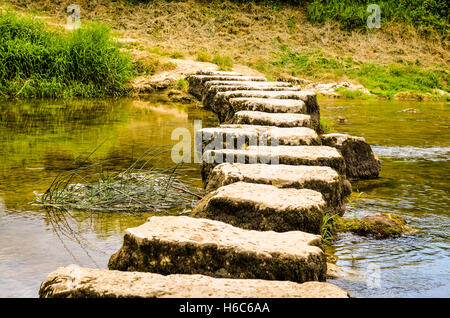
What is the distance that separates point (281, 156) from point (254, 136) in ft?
1.73

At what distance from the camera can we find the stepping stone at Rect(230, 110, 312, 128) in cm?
431

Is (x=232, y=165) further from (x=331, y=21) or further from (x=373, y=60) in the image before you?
(x=331, y=21)

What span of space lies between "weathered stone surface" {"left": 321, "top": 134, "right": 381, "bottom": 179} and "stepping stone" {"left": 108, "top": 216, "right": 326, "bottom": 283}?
260 centimetres

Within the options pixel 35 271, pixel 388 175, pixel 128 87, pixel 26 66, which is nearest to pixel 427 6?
pixel 128 87

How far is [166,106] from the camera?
884 cm

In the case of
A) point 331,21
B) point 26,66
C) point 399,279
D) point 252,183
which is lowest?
point 399,279

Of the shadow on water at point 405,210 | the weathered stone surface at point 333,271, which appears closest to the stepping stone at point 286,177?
the shadow on water at point 405,210

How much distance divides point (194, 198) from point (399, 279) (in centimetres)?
155

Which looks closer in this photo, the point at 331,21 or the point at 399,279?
the point at 399,279

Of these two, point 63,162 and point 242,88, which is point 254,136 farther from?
point 242,88

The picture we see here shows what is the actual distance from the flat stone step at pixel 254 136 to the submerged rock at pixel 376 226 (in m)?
0.66

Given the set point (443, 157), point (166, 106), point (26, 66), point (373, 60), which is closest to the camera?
point (443, 157)

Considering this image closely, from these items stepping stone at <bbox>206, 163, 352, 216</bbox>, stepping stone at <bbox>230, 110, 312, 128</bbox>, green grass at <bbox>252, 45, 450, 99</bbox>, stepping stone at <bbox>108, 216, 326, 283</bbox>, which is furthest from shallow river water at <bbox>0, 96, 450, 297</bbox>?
green grass at <bbox>252, 45, 450, 99</bbox>

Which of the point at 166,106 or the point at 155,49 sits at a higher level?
the point at 155,49
